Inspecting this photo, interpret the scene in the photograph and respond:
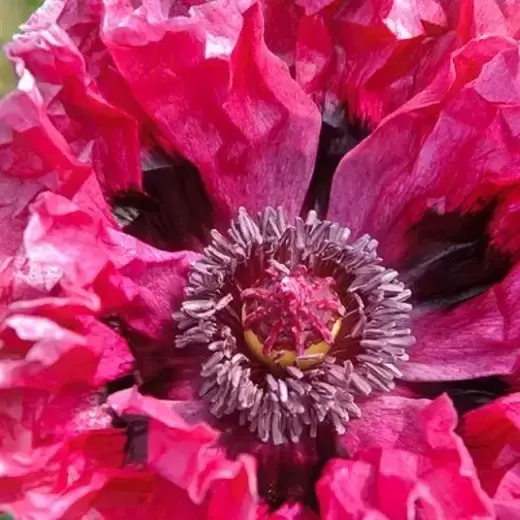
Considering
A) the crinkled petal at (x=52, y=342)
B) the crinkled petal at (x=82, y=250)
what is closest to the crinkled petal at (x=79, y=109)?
the crinkled petal at (x=82, y=250)

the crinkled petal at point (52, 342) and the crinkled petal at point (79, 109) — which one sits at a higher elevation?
the crinkled petal at point (79, 109)

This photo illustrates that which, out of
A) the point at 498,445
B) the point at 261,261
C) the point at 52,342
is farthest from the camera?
the point at 261,261

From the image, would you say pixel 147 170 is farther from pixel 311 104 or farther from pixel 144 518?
pixel 144 518

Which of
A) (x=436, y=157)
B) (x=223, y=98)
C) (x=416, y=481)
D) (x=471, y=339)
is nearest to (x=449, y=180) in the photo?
(x=436, y=157)

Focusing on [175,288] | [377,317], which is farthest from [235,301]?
[377,317]

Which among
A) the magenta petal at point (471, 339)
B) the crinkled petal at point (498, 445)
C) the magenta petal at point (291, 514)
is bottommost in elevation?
the magenta petal at point (291, 514)

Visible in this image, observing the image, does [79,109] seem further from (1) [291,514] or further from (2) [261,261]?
(1) [291,514]

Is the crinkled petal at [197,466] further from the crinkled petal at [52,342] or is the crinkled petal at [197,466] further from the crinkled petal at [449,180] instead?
the crinkled petal at [449,180]

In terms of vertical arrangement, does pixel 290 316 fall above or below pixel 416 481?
above
